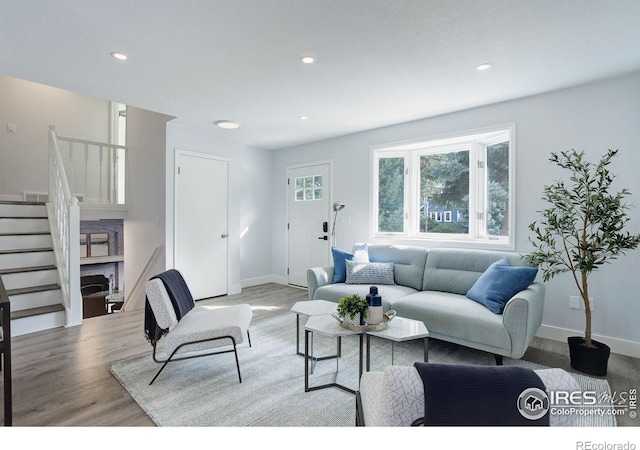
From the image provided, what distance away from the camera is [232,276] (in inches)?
200

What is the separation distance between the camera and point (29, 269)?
3689 millimetres

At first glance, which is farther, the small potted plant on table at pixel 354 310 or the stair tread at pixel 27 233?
the stair tread at pixel 27 233

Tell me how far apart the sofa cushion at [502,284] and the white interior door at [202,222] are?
3.54 m

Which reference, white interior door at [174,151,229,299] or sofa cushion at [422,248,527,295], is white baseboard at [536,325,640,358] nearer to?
sofa cushion at [422,248,527,295]

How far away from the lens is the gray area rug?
1.95 metres

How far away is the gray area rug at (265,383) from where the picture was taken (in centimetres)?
195

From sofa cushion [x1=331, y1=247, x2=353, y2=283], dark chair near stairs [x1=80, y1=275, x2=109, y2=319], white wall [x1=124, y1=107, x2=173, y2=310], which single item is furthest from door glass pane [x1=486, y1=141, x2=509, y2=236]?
dark chair near stairs [x1=80, y1=275, x2=109, y2=319]

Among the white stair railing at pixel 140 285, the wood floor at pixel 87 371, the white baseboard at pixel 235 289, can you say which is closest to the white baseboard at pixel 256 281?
the white baseboard at pixel 235 289

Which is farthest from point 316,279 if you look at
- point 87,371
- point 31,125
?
point 31,125

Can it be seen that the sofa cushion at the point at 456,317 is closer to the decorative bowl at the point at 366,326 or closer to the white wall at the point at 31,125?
the decorative bowl at the point at 366,326

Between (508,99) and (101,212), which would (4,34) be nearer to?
(101,212)

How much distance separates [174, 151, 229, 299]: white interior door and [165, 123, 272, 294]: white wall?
9 centimetres
